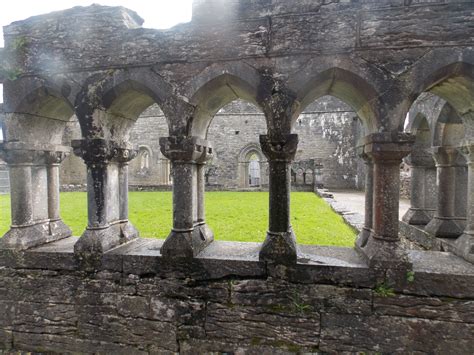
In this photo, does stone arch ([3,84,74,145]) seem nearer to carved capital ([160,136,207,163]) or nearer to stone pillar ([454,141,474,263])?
carved capital ([160,136,207,163])

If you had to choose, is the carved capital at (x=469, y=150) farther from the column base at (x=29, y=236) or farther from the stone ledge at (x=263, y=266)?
the column base at (x=29, y=236)

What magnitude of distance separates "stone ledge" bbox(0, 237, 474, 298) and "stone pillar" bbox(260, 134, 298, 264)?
0.13 m

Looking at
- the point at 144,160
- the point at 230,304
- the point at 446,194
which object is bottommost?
the point at 230,304

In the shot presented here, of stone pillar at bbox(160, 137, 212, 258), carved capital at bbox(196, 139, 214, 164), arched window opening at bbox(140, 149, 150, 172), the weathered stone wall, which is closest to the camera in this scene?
stone pillar at bbox(160, 137, 212, 258)

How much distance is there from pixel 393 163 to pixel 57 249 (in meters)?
3.64

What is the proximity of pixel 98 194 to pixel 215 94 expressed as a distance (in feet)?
5.46

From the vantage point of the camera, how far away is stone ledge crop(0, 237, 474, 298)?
2.62 metres

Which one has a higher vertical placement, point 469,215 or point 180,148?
point 180,148

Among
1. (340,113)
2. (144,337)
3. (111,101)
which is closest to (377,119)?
(111,101)

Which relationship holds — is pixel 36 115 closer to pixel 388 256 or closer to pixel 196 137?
pixel 196 137

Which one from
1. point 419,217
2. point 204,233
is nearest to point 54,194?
point 204,233

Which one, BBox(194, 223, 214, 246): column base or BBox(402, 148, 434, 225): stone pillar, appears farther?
BBox(402, 148, 434, 225): stone pillar

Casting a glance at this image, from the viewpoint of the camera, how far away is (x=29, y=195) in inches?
135

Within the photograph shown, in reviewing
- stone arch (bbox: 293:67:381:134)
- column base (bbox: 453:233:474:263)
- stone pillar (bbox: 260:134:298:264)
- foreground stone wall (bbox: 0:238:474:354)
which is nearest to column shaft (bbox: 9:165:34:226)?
foreground stone wall (bbox: 0:238:474:354)
